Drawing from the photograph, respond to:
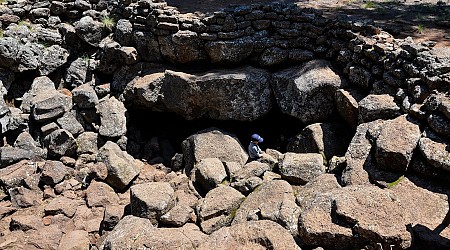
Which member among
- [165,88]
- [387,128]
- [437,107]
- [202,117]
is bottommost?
[202,117]

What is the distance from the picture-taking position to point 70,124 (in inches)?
446

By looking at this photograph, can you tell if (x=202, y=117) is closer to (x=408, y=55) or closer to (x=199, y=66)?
(x=199, y=66)

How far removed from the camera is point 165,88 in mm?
11336

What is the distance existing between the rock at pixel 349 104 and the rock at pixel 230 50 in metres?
2.96

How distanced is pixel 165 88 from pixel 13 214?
16.7 feet

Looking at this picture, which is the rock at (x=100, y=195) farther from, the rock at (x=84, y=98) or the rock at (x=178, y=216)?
the rock at (x=84, y=98)

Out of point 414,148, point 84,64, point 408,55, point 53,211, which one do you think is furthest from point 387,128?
point 84,64

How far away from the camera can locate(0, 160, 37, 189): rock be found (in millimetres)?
9570

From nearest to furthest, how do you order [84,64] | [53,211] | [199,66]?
[53,211], [199,66], [84,64]

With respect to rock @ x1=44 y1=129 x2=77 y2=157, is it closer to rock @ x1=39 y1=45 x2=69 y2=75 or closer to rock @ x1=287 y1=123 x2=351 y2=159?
rock @ x1=39 y1=45 x2=69 y2=75

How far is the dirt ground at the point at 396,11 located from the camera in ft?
33.7

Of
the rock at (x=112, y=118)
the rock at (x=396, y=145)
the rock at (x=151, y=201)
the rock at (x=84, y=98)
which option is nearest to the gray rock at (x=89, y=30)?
the rock at (x=84, y=98)

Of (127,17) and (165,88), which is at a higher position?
(127,17)

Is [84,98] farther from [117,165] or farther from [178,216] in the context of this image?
[178,216]
